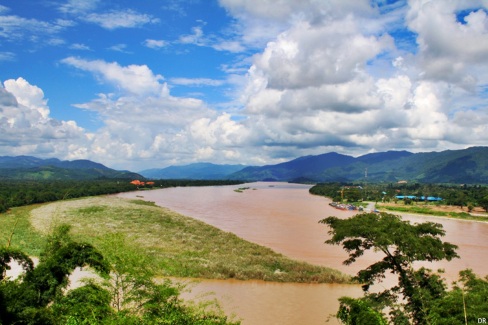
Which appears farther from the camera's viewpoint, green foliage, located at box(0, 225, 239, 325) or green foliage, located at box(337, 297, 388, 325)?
green foliage, located at box(0, 225, 239, 325)

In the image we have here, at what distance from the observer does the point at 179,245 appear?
37.7 m

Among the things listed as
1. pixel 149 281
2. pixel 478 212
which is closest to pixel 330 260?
pixel 149 281

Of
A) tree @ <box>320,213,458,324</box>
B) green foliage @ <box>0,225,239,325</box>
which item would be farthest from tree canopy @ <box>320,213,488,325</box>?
green foliage @ <box>0,225,239,325</box>

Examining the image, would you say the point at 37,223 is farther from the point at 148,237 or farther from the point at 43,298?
the point at 43,298

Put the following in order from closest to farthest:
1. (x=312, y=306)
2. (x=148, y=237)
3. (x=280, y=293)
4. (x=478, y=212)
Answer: (x=312, y=306)
(x=280, y=293)
(x=148, y=237)
(x=478, y=212)

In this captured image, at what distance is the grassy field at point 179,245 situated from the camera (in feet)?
91.1

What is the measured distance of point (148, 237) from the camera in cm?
4091

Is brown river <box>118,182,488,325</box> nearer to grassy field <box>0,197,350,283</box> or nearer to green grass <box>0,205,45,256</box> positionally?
grassy field <box>0,197,350,283</box>

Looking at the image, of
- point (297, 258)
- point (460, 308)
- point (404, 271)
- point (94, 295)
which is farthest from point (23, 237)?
point (460, 308)

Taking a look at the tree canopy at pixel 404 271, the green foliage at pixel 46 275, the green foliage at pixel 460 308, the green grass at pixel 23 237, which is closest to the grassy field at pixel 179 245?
the green grass at pixel 23 237

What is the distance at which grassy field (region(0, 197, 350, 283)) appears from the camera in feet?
91.1

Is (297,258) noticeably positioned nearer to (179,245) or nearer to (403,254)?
(179,245)

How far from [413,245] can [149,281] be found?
10.2 meters

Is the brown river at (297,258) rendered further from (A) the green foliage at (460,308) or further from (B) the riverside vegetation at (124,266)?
(A) the green foliage at (460,308)
